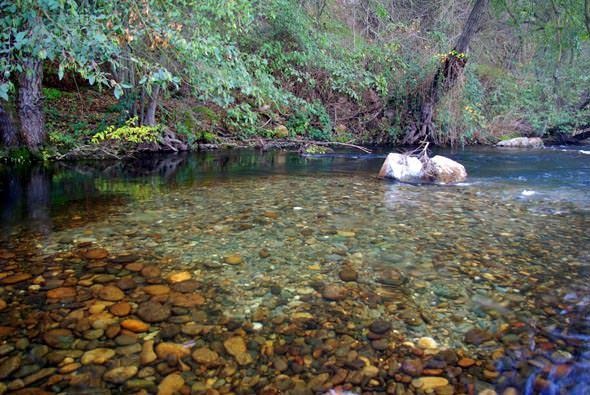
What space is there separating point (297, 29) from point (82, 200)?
389 inches

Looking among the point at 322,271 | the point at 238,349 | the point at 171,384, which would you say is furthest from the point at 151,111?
the point at 171,384

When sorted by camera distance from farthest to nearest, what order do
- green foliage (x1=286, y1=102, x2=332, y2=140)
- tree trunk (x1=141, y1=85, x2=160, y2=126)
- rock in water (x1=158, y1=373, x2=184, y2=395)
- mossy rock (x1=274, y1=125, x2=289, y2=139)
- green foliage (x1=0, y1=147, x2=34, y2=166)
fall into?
green foliage (x1=286, y1=102, x2=332, y2=140)
mossy rock (x1=274, y1=125, x2=289, y2=139)
tree trunk (x1=141, y1=85, x2=160, y2=126)
green foliage (x1=0, y1=147, x2=34, y2=166)
rock in water (x1=158, y1=373, x2=184, y2=395)

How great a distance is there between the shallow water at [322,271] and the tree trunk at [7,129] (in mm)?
2397

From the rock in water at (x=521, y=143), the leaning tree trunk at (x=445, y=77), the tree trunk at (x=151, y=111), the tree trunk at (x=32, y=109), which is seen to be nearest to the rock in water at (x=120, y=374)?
the tree trunk at (x=32, y=109)

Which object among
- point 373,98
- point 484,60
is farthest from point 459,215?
point 484,60

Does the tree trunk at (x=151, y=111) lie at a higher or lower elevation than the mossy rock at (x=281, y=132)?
higher

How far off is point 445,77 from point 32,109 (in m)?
11.9

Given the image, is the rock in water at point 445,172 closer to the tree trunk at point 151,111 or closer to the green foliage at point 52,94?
the tree trunk at point 151,111

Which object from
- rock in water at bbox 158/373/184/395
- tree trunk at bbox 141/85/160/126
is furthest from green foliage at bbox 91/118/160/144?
rock in water at bbox 158/373/184/395

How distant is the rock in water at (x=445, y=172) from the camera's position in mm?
8102

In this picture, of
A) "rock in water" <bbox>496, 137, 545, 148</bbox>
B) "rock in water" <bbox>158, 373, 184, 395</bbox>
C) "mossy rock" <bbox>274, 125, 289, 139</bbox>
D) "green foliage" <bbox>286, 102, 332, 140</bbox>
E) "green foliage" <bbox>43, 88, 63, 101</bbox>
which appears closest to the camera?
"rock in water" <bbox>158, 373, 184, 395</bbox>

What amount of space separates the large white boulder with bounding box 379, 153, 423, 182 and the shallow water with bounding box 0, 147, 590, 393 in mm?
1213

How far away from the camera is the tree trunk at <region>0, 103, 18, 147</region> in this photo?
336 inches

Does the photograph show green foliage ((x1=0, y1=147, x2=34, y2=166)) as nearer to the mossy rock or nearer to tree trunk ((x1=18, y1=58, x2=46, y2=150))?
tree trunk ((x1=18, y1=58, x2=46, y2=150))
